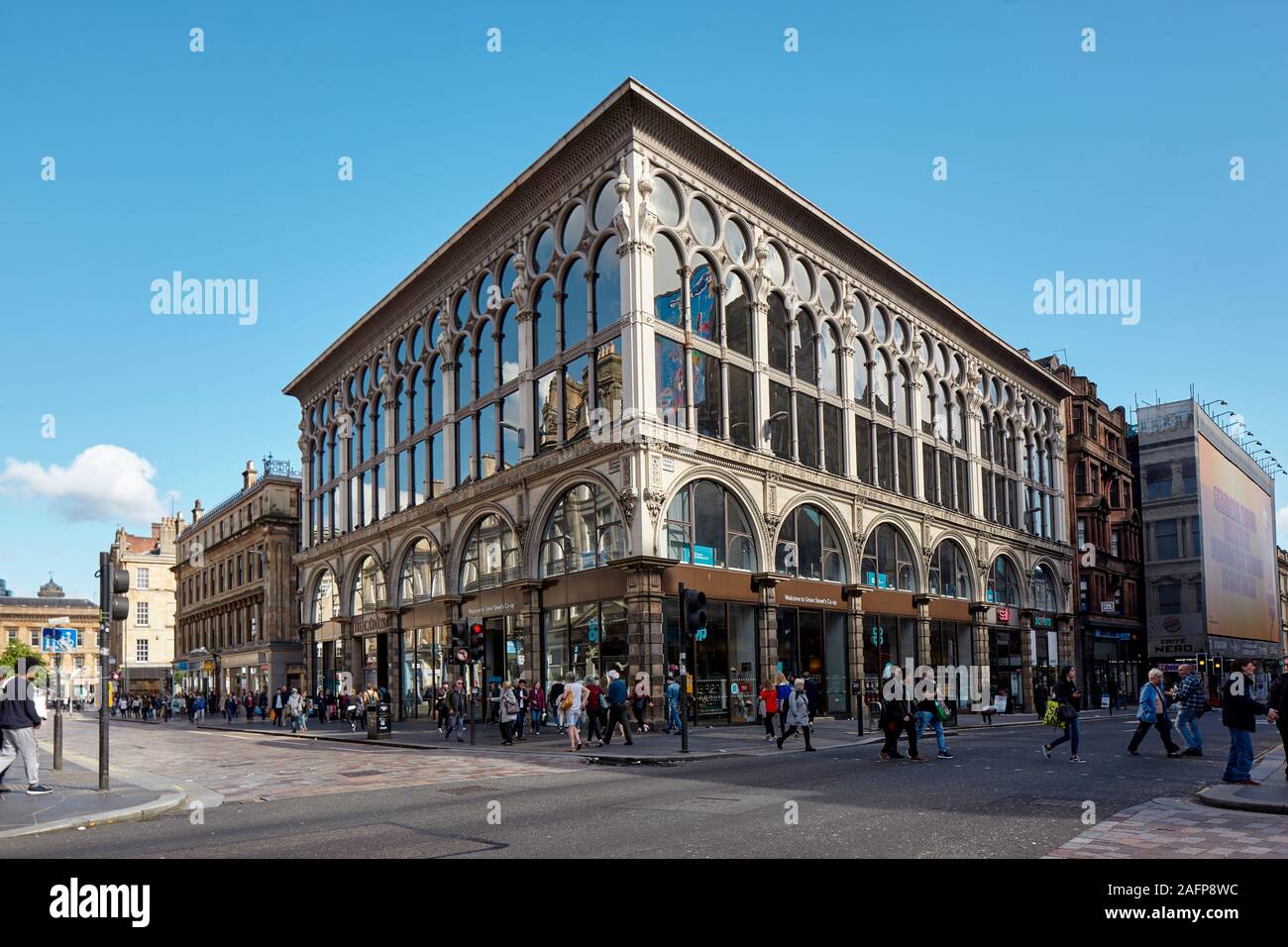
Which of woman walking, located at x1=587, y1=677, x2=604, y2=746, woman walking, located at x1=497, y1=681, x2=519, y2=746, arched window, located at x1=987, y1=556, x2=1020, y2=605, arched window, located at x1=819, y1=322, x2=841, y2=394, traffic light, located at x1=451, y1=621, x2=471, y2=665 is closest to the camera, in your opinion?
woman walking, located at x1=587, y1=677, x2=604, y2=746

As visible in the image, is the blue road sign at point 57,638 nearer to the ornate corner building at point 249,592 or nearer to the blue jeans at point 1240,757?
the blue jeans at point 1240,757

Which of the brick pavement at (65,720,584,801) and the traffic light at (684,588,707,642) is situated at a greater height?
the traffic light at (684,588,707,642)

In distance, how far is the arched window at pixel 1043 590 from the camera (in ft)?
178

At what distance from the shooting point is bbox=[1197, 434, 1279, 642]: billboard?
72.4 m

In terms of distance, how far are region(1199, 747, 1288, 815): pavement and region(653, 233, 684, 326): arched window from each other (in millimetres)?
21662

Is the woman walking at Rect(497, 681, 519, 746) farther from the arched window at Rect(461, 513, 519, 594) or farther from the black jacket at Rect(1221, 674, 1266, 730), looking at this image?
the black jacket at Rect(1221, 674, 1266, 730)

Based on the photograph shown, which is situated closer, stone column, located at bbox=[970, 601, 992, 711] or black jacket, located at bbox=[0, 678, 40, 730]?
black jacket, located at bbox=[0, 678, 40, 730]

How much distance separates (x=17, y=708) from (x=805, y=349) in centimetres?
2897

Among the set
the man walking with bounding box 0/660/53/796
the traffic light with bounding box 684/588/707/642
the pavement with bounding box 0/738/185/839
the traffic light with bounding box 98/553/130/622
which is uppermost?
the traffic light with bounding box 98/553/130/622

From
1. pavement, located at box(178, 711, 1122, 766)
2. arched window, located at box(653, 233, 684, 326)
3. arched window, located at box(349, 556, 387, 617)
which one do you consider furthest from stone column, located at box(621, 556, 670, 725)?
arched window, located at box(349, 556, 387, 617)

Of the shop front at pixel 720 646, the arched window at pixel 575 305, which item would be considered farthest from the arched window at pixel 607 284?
the shop front at pixel 720 646

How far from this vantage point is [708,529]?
32969 mm

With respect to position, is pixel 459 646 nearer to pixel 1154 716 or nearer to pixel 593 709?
pixel 593 709
